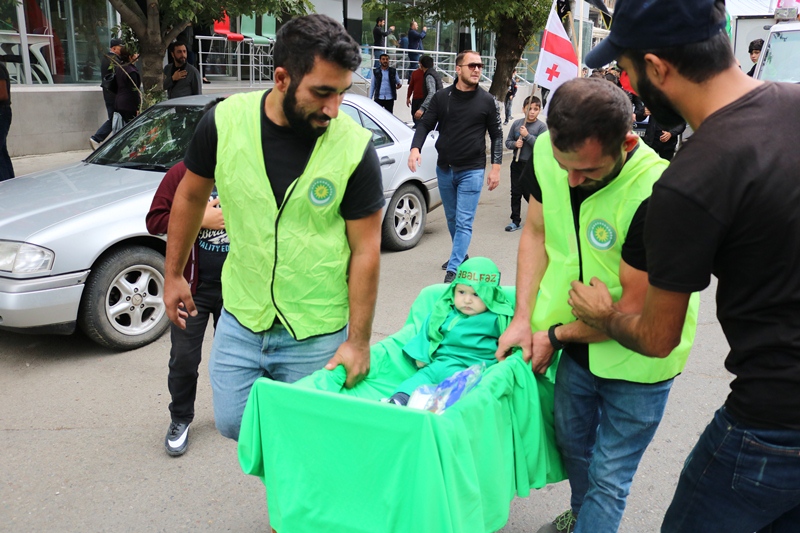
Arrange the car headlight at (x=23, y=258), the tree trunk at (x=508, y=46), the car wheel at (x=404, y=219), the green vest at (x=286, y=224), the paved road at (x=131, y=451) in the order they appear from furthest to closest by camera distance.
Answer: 1. the tree trunk at (x=508, y=46)
2. the car wheel at (x=404, y=219)
3. the car headlight at (x=23, y=258)
4. the paved road at (x=131, y=451)
5. the green vest at (x=286, y=224)

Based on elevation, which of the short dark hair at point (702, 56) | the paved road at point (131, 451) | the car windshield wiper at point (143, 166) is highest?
the short dark hair at point (702, 56)

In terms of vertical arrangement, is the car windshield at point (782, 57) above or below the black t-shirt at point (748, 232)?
above

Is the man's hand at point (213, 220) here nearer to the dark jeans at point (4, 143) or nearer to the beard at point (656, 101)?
the beard at point (656, 101)

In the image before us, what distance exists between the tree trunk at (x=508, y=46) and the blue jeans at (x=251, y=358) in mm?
15048

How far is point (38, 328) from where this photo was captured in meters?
4.79

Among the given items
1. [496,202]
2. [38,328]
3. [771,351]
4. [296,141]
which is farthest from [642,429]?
[496,202]

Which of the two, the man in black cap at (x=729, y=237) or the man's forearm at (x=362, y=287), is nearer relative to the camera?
the man in black cap at (x=729, y=237)

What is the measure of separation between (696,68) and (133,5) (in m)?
9.35

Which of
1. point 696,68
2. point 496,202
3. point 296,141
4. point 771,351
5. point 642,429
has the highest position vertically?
point 696,68

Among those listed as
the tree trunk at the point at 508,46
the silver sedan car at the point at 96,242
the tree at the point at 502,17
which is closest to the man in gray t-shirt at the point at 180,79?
the silver sedan car at the point at 96,242

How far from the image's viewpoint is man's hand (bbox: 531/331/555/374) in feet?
9.34

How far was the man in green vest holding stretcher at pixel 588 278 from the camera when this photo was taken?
2.36 meters

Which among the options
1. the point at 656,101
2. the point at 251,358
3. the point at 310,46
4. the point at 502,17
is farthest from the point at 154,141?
the point at 502,17

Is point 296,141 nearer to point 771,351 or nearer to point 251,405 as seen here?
point 251,405
